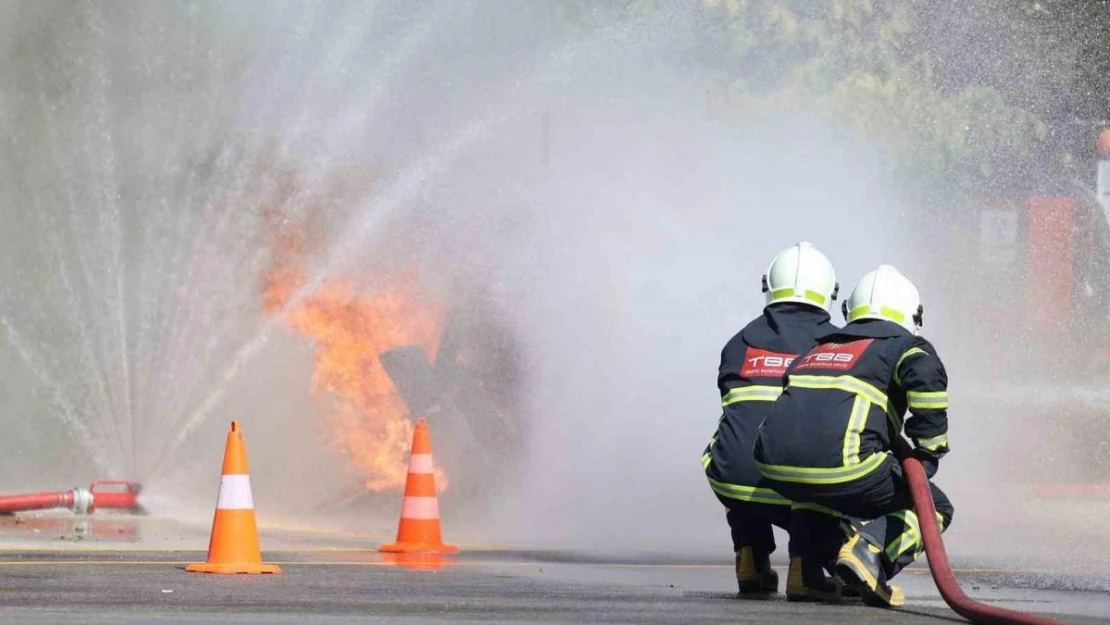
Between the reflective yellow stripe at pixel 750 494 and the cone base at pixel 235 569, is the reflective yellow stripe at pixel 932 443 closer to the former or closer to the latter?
the reflective yellow stripe at pixel 750 494

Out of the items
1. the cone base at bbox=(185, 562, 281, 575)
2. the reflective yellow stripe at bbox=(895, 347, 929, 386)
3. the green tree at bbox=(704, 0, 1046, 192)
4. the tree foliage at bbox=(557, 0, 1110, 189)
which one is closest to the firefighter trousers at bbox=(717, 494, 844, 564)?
the reflective yellow stripe at bbox=(895, 347, 929, 386)

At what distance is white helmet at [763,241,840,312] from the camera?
8656mm

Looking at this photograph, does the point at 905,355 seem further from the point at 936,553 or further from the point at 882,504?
the point at 936,553

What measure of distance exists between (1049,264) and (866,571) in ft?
44.2

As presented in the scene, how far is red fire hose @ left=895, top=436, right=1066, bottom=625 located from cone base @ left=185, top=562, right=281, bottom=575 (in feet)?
9.31

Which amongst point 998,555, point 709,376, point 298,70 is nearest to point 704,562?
point 998,555

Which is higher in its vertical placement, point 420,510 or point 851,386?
point 851,386

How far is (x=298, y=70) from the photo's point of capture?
58.5ft

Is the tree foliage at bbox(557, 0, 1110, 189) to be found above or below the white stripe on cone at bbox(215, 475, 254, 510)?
above

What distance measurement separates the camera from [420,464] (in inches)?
432

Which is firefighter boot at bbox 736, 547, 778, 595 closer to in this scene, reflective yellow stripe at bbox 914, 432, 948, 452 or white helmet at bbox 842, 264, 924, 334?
reflective yellow stripe at bbox 914, 432, 948, 452

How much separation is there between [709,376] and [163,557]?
5408 millimetres

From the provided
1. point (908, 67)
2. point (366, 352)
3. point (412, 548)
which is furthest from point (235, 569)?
point (908, 67)

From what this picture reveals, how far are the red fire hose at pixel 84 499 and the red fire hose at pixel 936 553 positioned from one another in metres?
6.19
